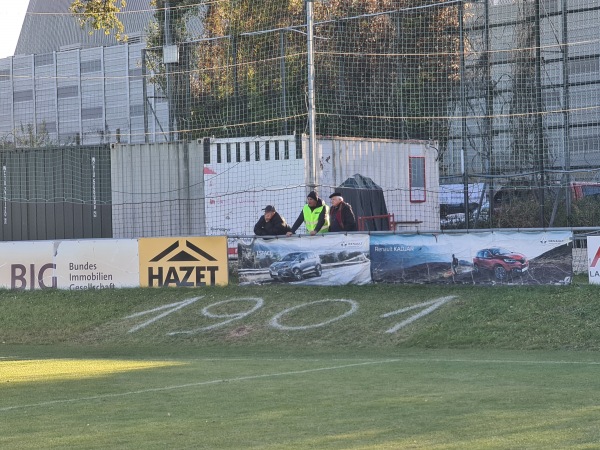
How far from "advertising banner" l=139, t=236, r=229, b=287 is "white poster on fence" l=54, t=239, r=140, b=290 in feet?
0.97

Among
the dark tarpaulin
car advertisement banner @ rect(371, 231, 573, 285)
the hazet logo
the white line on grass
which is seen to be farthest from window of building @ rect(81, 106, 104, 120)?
the white line on grass

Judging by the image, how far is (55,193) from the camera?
32.5m

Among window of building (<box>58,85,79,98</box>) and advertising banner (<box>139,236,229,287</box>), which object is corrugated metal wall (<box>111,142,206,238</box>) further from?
window of building (<box>58,85,79,98</box>)

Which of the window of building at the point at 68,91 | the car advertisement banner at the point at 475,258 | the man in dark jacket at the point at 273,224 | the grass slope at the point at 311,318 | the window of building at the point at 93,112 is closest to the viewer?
the grass slope at the point at 311,318

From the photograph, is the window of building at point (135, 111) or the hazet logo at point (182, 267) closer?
the hazet logo at point (182, 267)

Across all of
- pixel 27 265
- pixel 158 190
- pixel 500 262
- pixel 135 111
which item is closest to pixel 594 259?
pixel 500 262

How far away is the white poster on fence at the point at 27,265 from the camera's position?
2541cm

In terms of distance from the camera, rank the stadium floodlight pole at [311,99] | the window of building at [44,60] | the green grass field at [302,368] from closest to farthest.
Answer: the green grass field at [302,368]
the stadium floodlight pole at [311,99]
the window of building at [44,60]

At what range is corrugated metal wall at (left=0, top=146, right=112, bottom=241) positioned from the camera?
32.0 m

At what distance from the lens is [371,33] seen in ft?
117

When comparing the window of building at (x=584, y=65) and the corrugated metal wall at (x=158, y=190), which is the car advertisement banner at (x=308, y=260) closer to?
the corrugated metal wall at (x=158, y=190)

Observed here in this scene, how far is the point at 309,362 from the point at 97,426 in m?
6.59

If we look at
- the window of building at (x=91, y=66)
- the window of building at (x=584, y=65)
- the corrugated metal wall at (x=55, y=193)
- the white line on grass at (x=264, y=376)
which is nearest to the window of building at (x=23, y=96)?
the window of building at (x=91, y=66)

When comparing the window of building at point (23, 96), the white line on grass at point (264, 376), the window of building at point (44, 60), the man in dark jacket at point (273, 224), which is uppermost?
the window of building at point (44, 60)
